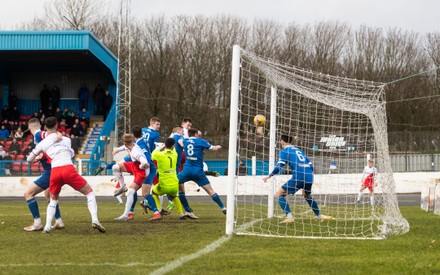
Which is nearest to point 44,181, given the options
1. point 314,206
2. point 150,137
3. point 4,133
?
point 150,137

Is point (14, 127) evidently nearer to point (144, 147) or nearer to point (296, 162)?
point (144, 147)

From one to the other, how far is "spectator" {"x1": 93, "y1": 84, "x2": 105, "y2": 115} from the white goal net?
23605 millimetres

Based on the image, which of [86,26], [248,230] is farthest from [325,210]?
[86,26]

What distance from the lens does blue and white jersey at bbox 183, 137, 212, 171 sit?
633 inches

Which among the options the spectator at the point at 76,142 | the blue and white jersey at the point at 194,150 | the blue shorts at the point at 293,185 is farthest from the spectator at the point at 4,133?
the blue shorts at the point at 293,185

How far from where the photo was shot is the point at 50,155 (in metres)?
12.6

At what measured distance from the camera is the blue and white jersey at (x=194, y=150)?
16.1 m

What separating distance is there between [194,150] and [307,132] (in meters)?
2.86

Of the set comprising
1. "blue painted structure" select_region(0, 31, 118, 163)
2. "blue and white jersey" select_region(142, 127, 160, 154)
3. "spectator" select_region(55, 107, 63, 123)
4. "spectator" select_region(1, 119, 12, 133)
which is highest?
"blue painted structure" select_region(0, 31, 118, 163)

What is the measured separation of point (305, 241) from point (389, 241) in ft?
4.23

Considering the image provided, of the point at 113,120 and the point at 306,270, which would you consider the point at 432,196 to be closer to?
the point at 306,270

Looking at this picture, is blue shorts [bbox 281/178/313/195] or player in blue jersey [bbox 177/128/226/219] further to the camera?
player in blue jersey [bbox 177/128/226/219]

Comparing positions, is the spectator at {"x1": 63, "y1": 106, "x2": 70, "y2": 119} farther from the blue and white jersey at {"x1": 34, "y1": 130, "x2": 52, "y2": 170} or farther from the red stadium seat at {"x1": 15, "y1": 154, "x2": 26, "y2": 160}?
the blue and white jersey at {"x1": 34, "y1": 130, "x2": 52, "y2": 170}

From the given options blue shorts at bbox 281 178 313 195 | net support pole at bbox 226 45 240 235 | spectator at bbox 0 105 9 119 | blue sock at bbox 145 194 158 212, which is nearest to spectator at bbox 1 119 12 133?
spectator at bbox 0 105 9 119
